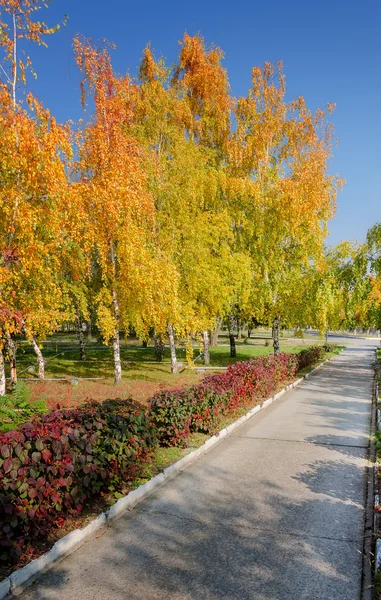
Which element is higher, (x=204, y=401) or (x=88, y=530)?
(x=204, y=401)

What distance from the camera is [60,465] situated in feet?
16.8

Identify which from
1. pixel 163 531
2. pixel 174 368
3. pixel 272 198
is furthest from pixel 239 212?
pixel 163 531

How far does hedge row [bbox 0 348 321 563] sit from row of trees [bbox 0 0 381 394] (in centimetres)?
535

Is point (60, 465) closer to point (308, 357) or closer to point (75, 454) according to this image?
point (75, 454)

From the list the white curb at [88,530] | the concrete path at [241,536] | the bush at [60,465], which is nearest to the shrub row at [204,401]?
the white curb at [88,530]

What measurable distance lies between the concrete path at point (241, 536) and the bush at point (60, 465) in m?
0.54

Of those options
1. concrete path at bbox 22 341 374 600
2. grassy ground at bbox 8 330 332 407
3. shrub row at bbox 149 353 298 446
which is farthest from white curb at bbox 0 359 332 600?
grassy ground at bbox 8 330 332 407

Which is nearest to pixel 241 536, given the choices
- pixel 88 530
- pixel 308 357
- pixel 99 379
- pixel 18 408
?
pixel 88 530

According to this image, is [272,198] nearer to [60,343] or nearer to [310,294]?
[310,294]

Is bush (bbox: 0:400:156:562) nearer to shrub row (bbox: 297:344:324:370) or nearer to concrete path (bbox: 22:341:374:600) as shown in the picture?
concrete path (bbox: 22:341:374:600)

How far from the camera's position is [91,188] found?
47.1 feet

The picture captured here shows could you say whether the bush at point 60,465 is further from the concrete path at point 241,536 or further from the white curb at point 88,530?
the concrete path at point 241,536

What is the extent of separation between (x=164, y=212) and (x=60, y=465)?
14.8 m

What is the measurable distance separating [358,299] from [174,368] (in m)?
9.47
